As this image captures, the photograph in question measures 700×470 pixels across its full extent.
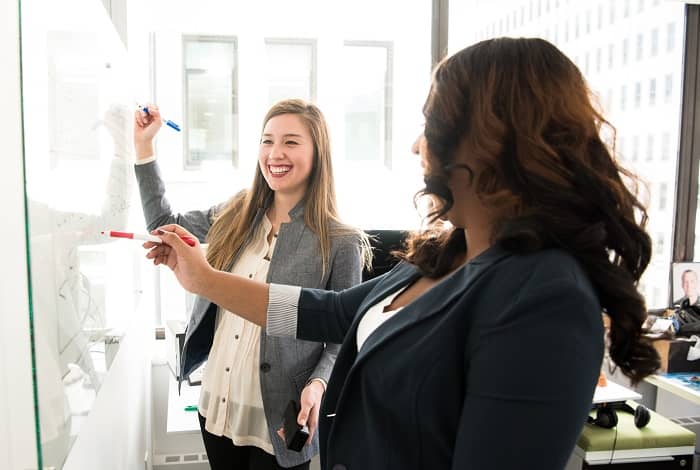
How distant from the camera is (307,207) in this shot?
1568 mm

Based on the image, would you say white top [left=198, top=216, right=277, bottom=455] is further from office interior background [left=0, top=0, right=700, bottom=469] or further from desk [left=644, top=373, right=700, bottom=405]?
desk [left=644, top=373, right=700, bottom=405]

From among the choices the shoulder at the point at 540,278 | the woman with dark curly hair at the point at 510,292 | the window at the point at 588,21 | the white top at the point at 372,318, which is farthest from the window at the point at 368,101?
the shoulder at the point at 540,278

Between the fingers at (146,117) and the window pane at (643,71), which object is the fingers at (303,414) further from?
the window pane at (643,71)

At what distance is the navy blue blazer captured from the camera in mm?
599

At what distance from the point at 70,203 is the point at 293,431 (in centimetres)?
73

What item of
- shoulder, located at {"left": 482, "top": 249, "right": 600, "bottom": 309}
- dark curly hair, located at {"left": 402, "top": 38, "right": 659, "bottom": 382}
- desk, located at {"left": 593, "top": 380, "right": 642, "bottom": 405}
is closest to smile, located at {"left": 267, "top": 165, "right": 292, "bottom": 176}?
dark curly hair, located at {"left": 402, "top": 38, "right": 659, "bottom": 382}

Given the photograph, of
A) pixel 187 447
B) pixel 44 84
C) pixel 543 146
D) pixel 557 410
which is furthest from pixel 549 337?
pixel 187 447

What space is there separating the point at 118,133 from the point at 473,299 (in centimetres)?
104

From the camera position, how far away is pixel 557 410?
1.97 ft

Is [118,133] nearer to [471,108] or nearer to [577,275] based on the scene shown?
[471,108]

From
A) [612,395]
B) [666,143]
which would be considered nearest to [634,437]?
[612,395]

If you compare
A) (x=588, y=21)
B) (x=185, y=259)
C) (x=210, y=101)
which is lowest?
(x=185, y=259)

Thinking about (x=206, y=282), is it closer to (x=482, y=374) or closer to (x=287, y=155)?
(x=287, y=155)

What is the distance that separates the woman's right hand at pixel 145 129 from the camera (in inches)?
63.7
